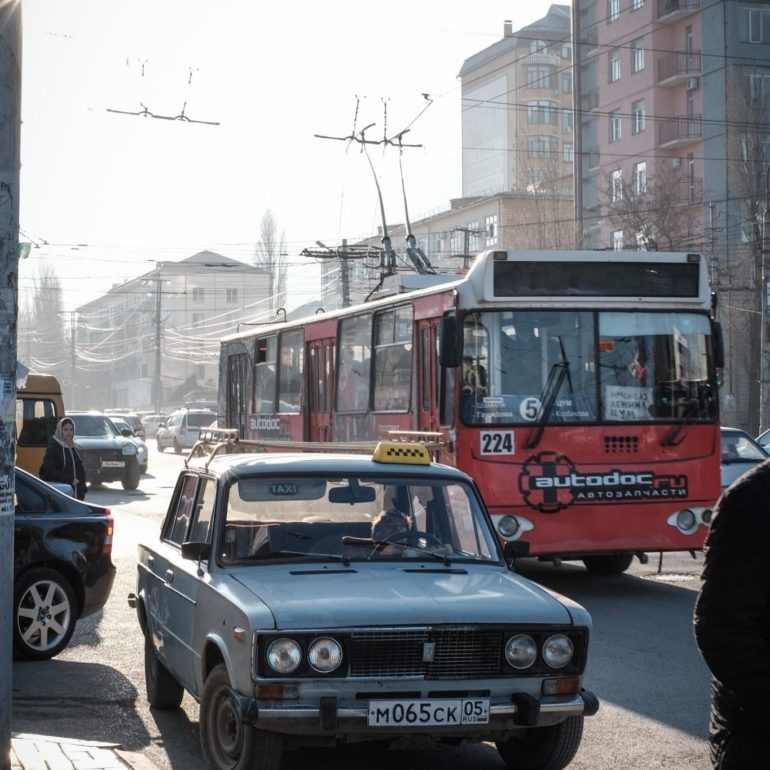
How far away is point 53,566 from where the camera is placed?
1058 centimetres

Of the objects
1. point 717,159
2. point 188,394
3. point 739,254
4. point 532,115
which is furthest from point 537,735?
point 188,394

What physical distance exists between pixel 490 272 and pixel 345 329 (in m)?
4.34

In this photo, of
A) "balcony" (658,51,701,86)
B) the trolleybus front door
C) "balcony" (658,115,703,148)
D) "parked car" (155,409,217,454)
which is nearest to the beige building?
"parked car" (155,409,217,454)

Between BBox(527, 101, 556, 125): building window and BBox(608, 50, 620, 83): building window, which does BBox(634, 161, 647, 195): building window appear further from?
BBox(527, 101, 556, 125): building window

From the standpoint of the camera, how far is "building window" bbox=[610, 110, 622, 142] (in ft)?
217

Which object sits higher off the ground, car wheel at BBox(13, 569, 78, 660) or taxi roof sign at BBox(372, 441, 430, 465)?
taxi roof sign at BBox(372, 441, 430, 465)

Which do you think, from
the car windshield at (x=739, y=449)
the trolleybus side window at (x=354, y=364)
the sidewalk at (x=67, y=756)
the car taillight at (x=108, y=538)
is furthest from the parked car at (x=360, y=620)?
the car windshield at (x=739, y=449)

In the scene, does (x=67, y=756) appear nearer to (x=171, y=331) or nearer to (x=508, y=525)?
(x=508, y=525)

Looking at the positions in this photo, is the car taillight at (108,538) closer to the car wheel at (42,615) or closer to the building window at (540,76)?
the car wheel at (42,615)

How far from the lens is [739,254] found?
5291 cm

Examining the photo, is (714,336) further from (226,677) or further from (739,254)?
(739,254)

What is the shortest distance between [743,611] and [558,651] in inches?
125

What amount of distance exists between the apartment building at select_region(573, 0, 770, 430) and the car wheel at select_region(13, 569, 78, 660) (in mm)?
37892

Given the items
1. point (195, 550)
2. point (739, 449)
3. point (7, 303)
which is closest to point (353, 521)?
point (195, 550)
